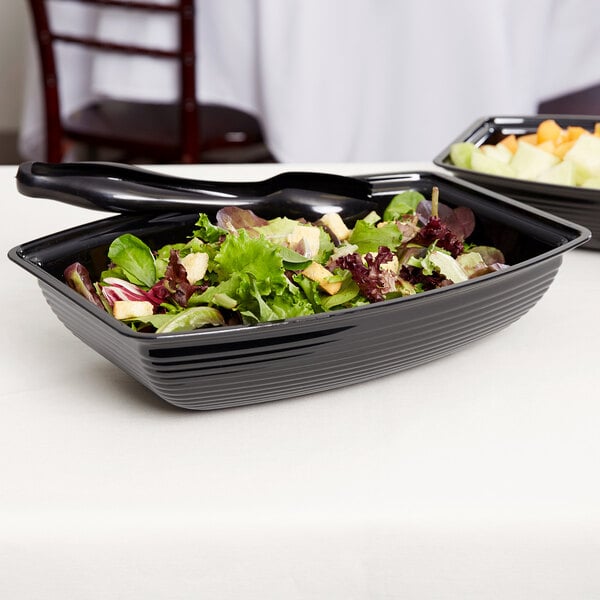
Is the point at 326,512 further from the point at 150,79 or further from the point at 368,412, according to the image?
the point at 150,79

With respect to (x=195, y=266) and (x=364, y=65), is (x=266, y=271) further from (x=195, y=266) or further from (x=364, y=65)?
(x=364, y=65)

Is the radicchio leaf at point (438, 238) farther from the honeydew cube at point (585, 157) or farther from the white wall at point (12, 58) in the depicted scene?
the white wall at point (12, 58)

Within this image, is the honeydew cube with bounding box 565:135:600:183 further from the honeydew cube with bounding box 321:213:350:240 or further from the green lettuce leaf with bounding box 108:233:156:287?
the green lettuce leaf with bounding box 108:233:156:287

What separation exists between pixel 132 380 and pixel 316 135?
168cm

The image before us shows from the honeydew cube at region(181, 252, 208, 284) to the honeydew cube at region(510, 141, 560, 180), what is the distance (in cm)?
51

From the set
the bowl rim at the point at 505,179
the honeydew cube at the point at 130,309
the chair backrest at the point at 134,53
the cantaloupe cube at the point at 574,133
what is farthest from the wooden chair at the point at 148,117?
the honeydew cube at the point at 130,309

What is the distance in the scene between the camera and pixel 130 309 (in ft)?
2.29

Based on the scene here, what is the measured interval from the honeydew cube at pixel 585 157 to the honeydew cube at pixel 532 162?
22 mm

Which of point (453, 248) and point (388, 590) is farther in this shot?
point (453, 248)

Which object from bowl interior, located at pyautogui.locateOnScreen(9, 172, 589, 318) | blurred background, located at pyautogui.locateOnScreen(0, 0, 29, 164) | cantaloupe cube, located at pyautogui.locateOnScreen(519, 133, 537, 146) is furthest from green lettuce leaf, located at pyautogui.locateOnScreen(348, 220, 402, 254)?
blurred background, located at pyautogui.locateOnScreen(0, 0, 29, 164)

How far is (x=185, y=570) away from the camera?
0.56 m

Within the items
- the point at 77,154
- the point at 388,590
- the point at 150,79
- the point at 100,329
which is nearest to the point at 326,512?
the point at 388,590

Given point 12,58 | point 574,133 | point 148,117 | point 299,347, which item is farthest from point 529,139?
point 12,58

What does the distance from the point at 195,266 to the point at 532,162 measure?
1.77ft
